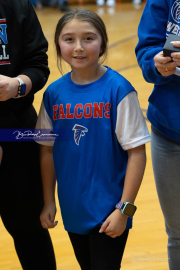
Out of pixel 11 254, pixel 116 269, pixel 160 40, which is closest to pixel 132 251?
pixel 11 254

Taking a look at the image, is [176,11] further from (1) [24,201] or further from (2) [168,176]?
(1) [24,201]

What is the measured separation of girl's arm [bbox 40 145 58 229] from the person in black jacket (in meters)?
0.05

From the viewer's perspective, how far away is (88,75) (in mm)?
1346

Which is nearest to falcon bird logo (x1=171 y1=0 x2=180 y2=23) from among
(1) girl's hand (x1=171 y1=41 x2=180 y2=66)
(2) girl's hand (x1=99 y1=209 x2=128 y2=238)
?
(1) girl's hand (x1=171 y1=41 x2=180 y2=66)

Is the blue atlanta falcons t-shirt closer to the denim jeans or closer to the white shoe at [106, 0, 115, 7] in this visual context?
the denim jeans

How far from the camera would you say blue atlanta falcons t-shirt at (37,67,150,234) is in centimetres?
129

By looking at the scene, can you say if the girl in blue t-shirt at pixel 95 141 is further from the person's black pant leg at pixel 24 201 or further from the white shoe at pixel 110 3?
the white shoe at pixel 110 3

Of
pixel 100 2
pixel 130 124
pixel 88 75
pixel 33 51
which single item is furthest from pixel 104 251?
pixel 100 2

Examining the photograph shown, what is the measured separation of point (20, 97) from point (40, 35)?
0.22 meters

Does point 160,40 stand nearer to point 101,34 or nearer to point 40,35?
point 101,34

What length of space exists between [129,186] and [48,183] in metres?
0.30

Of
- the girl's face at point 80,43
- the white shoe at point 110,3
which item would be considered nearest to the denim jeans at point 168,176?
the girl's face at point 80,43

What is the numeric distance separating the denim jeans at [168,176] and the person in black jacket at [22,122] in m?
0.43

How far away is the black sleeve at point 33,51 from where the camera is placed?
4.47 ft
